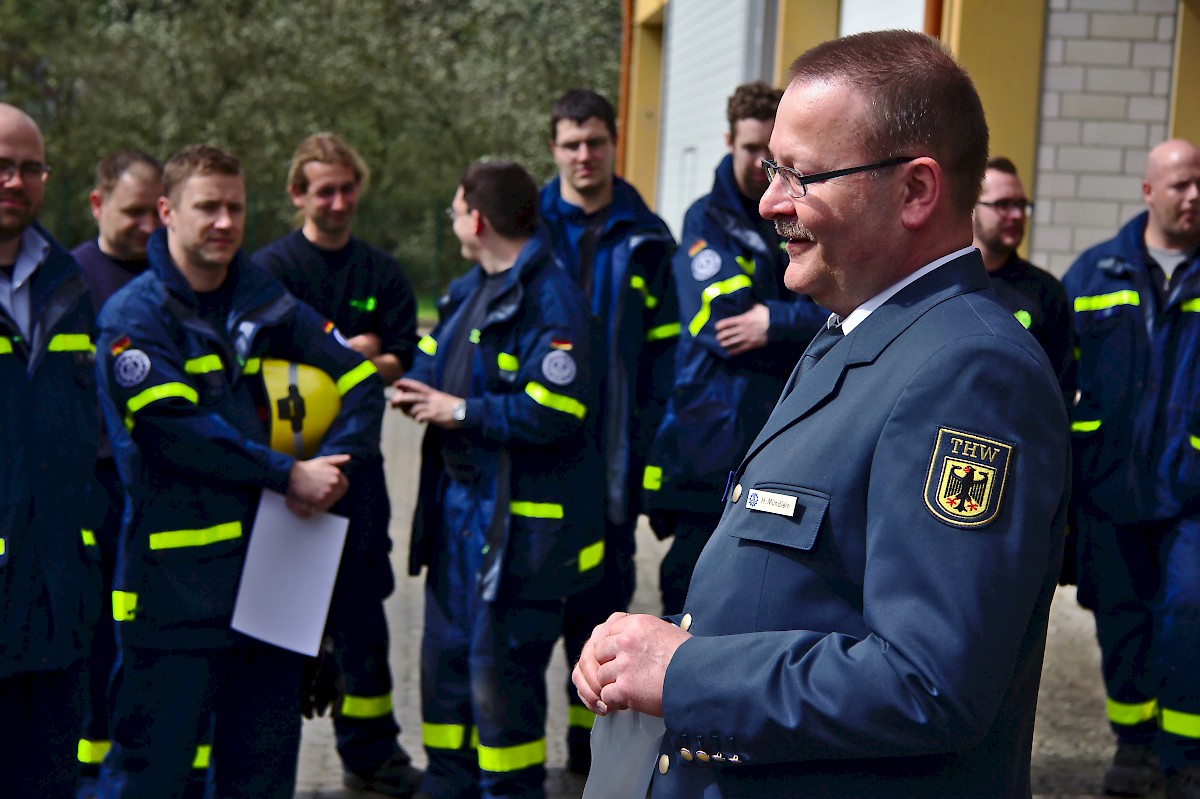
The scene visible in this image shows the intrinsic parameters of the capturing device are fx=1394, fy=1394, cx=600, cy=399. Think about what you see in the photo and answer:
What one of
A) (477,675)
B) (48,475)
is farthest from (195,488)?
(477,675)

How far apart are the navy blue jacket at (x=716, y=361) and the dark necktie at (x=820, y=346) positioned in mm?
3012

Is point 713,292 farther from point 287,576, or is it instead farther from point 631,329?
point 287,576

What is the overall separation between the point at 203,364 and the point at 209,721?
3.59 ft

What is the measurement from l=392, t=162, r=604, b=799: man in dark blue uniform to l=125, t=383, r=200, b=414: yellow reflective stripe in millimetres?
747

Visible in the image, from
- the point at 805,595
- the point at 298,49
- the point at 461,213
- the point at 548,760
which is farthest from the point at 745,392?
the point at 298,49

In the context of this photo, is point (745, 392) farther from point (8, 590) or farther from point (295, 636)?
point (8, 590)

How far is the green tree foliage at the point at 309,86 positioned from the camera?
2638cm

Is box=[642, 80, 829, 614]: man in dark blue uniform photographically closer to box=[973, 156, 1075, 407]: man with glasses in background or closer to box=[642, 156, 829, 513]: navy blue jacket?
box=[642, 156, 829, 513]: navy blue jacket

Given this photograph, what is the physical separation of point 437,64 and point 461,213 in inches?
1025

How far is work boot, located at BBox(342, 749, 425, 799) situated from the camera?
5.11 m

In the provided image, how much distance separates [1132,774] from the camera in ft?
17.3

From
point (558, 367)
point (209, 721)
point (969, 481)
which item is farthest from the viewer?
point (558, 367)

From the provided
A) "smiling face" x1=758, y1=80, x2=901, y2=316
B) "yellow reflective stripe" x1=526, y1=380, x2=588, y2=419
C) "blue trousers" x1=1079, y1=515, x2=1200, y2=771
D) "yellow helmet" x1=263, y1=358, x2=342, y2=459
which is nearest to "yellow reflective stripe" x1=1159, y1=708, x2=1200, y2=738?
"blue trousers" x1=1079, y1=515, x2=1200, y2=771

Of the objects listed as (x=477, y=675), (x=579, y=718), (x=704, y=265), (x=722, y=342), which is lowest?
Answer: (x=579, y=718)
